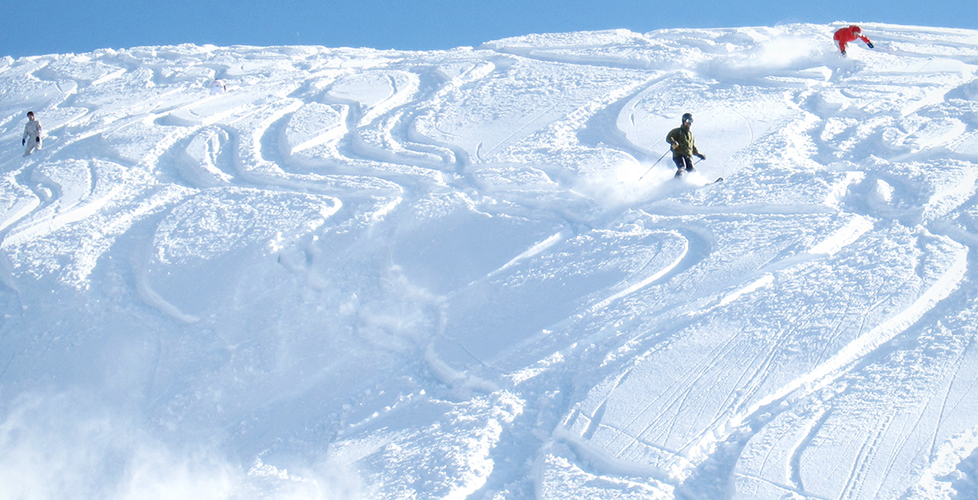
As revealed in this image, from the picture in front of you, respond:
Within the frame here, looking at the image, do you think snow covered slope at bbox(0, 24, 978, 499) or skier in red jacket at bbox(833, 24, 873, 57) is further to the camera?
skier in red jacket at bbox(833, 24, 873, 57)

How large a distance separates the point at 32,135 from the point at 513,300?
8527 mm

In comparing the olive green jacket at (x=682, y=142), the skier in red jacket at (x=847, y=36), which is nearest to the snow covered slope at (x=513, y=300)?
the olive green jacket at (x=682, y=142)

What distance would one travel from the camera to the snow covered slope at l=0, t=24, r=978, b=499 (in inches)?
175

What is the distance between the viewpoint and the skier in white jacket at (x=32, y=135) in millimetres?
10672

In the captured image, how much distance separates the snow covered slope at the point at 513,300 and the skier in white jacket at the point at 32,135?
9.1 inches

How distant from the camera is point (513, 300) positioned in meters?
6.02

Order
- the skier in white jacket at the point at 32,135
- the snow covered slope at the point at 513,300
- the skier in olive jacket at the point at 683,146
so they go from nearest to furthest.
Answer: the snow covered slope at the point at 513,300 → the skier in olive jacket at the point at 683,146 → the skier in white jacket at the point at 32,135

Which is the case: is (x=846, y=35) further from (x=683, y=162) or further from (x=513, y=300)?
(x=513, y=300)

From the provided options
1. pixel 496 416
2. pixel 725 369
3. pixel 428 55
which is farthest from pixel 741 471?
pixel 428 55

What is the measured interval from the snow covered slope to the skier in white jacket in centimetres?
23

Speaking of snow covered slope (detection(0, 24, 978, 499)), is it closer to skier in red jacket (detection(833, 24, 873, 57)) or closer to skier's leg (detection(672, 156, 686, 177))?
skier's leg (detection(672, 156, 686, 177))

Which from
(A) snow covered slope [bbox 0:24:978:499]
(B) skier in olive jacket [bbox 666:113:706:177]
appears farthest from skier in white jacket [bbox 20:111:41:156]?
(B) skier in olive jacket [bbox 666:113:706:177]

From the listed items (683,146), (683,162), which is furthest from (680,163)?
(683,146)

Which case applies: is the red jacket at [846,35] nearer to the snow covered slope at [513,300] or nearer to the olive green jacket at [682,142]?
the snow covered slope at [513,300]
